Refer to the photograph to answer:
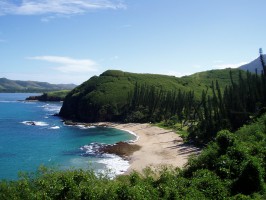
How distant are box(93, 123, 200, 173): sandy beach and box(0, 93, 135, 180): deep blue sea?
433cm

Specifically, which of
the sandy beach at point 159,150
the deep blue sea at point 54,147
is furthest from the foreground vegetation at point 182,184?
the deep blue sea at point 54,147

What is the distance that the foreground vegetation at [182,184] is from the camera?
31.0 metres

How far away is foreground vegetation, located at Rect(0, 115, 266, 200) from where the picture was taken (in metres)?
31.0

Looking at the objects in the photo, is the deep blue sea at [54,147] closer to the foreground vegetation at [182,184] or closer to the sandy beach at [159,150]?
the sandy beach at [159,150]

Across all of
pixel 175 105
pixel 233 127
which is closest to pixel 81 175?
pixel 233 127

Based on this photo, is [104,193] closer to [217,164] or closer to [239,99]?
[217,164]

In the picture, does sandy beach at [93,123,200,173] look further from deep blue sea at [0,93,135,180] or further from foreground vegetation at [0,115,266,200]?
foreground vegetation at [0,115,266,200]

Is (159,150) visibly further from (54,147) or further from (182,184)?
(182,184)

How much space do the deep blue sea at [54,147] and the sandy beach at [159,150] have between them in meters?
4.33

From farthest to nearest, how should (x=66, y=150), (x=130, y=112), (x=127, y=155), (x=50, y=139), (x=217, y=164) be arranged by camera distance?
(x=130, y=112) → (x=50, y=139) → (x=66, y=150) → (x=127, y=155) → (x=217, y=164)

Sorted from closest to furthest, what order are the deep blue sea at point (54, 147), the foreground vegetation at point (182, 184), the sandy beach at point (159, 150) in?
the foreground vegetation at point (182, 184), the deep blue sea at point (54, 147), the sandy beach at point (159, 150)

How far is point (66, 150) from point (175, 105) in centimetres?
7585

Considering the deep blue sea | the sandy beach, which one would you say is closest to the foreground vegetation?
the sandy beach

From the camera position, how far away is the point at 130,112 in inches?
7037
